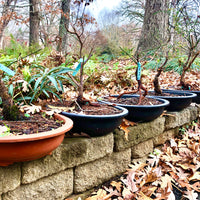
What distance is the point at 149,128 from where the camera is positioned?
202cm

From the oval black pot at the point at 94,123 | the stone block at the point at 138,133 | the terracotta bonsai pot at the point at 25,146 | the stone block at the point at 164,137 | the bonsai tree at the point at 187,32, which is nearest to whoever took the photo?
the terracotta bonsai pot at the point at 25,146

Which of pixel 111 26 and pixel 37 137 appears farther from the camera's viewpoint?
pixel 111 26

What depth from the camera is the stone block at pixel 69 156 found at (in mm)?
1190

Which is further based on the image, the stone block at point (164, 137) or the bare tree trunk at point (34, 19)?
the bare tree trunk at point (34, 19)

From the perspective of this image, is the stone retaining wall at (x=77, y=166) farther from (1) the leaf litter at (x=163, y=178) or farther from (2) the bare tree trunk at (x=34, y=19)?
(2) the bare tree trunk at (x=34, y=19)

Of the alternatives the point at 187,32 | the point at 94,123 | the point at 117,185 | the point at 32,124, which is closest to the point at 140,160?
the point at 117,185

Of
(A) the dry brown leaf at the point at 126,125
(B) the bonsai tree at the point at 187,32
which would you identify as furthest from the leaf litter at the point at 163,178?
(B) the bonsai tree at the point at 187,32

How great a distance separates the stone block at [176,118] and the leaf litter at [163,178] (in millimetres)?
216

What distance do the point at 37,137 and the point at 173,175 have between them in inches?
56.1

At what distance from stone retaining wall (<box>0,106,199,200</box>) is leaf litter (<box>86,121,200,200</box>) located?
0.31ft

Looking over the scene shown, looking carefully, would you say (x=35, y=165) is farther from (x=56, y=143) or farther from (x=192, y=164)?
(x=192, y=164)

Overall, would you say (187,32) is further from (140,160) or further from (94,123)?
(94,123)

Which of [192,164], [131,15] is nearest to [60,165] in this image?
[192,164]

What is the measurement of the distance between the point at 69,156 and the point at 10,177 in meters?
0.39
